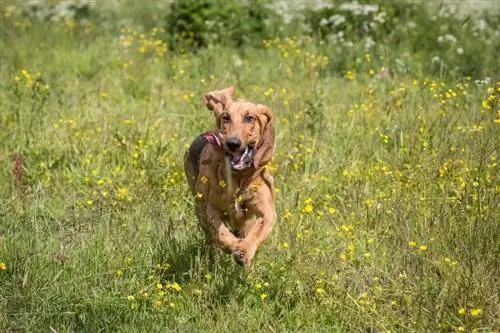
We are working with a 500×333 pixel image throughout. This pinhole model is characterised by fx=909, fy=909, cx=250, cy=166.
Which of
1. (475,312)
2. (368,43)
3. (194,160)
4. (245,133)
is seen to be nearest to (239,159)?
(245,133)

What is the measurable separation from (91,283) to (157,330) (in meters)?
0.55

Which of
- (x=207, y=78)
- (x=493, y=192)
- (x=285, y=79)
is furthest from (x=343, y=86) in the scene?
(x=493, y=192)

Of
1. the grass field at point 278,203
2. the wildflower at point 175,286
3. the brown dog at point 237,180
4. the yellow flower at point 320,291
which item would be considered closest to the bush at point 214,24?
the grass field at point 278,203

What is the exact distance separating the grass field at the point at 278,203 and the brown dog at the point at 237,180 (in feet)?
0.66

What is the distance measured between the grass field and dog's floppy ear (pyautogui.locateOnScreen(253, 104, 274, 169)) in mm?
387

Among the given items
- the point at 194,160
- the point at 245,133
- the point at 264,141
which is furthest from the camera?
the point at 194,160

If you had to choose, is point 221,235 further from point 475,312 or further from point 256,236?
point 475,312

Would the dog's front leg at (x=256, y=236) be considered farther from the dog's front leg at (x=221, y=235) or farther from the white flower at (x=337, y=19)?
the white flower at (x=337, y=19)

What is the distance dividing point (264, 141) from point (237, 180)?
0.24 metres

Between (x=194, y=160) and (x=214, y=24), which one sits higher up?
(x=194, y=160)

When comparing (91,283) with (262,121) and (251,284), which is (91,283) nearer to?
(251,284)

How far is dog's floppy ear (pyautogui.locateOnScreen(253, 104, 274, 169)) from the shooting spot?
4.56 metres

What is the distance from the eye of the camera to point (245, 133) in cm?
446

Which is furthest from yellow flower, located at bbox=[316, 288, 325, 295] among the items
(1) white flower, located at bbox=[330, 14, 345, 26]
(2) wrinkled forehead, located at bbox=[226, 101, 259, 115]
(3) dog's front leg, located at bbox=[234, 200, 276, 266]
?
(1) white flower, located at bbox=[330, 14, 345, 26]
